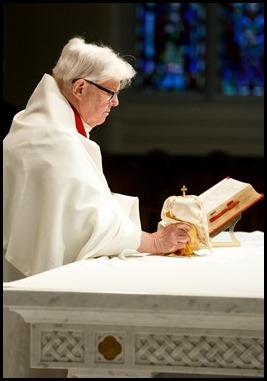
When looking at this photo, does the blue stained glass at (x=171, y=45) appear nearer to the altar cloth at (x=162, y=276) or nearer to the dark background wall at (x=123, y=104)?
the dark background wall at (x=123, y=104)

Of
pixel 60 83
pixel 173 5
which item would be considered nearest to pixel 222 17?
pixel 173 5

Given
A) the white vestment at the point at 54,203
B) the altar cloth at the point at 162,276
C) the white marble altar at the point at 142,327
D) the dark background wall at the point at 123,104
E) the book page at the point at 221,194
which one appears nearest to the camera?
the white marble altar at the point at 142,327

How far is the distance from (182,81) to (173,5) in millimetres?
923

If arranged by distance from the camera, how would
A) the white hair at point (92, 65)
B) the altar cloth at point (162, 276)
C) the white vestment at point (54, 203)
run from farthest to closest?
the white hair at point (92, 65)
the white vestment at point (54, 203)
the altar cloth at point (162, 276)

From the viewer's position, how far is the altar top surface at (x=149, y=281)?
362 cm

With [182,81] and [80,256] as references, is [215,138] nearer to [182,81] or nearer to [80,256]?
[182,81]

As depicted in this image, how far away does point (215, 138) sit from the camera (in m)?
12.4

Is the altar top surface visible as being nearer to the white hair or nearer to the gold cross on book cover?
the gold cross on book cover

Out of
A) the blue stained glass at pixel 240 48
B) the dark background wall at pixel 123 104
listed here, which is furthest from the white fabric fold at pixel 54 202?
the blue stained glass at pixel 240 48

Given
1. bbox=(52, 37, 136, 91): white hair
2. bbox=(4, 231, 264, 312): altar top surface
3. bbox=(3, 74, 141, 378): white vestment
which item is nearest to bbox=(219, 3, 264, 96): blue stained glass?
bbox=(52, 37, 136, 91): white hair

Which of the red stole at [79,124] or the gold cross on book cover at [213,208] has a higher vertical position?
the red stole at [79,124]

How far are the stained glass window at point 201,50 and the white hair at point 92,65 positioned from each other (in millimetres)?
8124

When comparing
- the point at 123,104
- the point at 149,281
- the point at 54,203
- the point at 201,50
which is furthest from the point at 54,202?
the point at 201,50

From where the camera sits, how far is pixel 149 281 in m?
3.89
